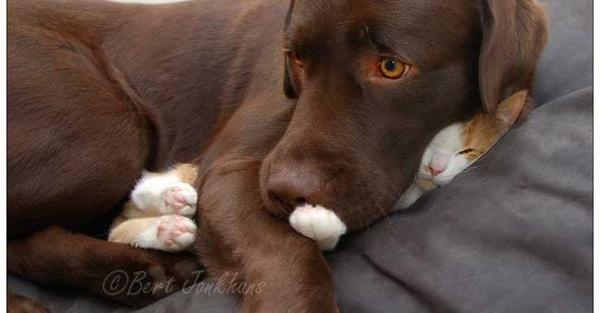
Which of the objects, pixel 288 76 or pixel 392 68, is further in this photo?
pixel 288 76

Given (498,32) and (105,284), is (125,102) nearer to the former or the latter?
(105,284)

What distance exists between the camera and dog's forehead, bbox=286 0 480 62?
1609 mm

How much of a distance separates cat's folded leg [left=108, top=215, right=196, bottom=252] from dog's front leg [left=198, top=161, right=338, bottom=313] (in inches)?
1.2

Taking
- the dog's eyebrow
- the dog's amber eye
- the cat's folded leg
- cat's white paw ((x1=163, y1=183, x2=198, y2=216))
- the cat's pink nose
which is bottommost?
the cat's folded leg

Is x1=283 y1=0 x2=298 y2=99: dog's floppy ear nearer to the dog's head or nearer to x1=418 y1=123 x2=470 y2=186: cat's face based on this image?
the dog's head

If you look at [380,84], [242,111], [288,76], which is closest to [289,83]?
[288,76]

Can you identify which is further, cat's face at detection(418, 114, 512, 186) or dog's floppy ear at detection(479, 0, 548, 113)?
cat's face at detection(418, 114, 512, 186)

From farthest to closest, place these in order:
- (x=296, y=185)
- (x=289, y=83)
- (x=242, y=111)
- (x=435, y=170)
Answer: (x=242, y=111), (x=289, y=83), (x=435, y=170), (x=296, y=185)

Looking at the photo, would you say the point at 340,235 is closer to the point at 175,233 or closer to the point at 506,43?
the point at 175,233

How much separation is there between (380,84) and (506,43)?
0.84 ft

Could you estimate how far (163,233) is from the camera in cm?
180

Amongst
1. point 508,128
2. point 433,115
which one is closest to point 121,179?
point 433,115

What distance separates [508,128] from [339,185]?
430 millimetres

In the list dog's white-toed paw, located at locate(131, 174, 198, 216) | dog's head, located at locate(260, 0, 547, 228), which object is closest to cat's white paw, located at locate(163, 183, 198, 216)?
dog's white-toed paw, located at locate(131, 174, 198, 216)
